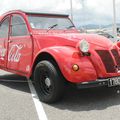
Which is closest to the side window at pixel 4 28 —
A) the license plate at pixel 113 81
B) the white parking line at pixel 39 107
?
the white parking line at pixel 39 107

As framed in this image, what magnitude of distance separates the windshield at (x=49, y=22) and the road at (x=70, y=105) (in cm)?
158

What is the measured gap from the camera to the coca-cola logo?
328 inches

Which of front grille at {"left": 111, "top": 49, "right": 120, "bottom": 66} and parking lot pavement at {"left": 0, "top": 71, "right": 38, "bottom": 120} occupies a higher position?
front grille at {"left": 111, "top": 49, "right": 120, "bottom": 66}

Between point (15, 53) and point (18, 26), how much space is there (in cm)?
68

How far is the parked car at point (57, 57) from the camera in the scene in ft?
21.4

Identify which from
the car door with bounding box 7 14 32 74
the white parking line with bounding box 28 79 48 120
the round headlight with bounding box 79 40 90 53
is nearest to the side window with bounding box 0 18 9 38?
the car door with bounding box 7 14 32 74

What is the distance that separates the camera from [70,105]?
6695 millimetres

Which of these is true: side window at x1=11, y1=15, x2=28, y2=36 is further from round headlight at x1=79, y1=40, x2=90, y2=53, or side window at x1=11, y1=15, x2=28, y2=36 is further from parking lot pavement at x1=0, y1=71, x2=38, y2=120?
round headlight at x1=79, y1=40, x2=90, y2=53

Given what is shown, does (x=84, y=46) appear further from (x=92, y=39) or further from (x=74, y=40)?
(x=92, y=39)

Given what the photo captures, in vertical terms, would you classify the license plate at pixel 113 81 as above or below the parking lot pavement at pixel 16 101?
above

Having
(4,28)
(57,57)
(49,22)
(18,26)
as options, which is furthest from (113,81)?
(4,28)

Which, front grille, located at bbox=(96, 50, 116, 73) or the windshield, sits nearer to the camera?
front grille, located at bbox=(96, 50, 116, 73)

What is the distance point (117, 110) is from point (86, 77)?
808 millimetres

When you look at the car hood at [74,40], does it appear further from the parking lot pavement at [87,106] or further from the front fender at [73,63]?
the parking lot pavement at [87,106]
